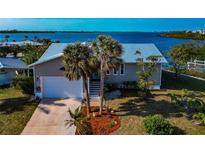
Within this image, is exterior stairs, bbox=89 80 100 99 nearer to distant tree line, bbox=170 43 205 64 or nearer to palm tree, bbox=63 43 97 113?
palm tree, bbox=63 43 97 113

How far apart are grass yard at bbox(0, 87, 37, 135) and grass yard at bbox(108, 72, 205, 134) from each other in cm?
563

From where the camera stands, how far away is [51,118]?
1922 centimetres

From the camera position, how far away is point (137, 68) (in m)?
24.7

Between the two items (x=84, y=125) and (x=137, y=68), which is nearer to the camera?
(x=84, y=125)

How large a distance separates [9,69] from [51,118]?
1075cm

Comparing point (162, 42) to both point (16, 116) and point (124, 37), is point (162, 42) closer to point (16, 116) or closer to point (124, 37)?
point (124, 37)

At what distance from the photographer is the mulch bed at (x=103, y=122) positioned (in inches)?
680

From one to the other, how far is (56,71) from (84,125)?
7.11 metres

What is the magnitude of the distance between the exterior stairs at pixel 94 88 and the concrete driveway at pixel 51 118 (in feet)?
4.66

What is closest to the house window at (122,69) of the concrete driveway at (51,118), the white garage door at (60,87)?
the white garage door at (60,87)

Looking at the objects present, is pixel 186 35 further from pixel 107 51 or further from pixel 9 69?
pixel 107 51

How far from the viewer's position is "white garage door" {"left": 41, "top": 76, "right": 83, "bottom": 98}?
75.9 feet

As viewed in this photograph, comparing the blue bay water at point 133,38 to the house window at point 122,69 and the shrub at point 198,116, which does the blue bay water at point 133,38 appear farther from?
the shrub at point 198,116
